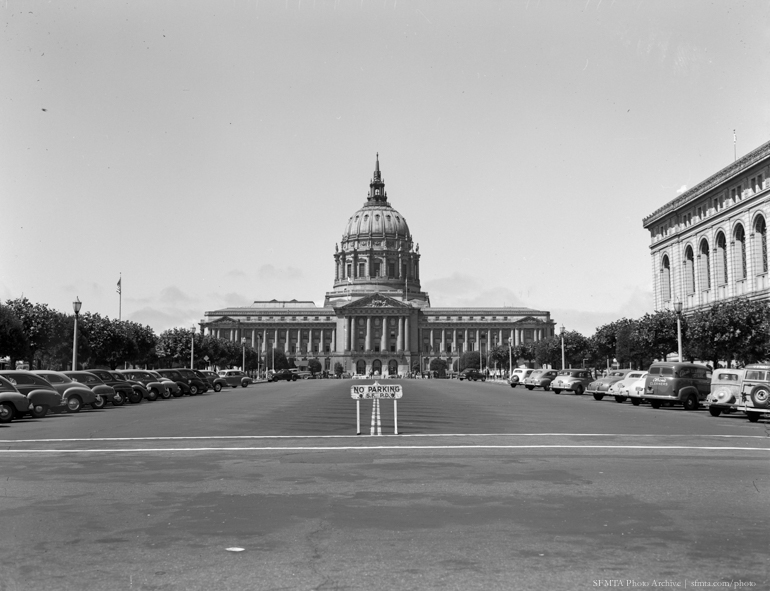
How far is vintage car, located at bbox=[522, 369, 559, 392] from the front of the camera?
204 ft

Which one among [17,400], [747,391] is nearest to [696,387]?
[747,391]

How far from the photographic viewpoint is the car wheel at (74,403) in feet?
103

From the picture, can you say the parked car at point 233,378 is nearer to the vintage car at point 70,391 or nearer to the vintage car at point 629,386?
the vintage car at point 629,386

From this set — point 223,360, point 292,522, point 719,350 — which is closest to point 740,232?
point 719,350

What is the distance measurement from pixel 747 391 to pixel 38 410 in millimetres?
22973

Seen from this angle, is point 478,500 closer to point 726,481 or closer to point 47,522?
point 726,481

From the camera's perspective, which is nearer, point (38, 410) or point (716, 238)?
point (38, 410)

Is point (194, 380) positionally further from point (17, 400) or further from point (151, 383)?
point (17, 400)

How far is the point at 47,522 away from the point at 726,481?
9218mm

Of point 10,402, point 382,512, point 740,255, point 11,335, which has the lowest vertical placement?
point 382,512

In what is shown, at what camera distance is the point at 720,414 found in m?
31.5

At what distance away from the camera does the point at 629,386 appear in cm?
3975

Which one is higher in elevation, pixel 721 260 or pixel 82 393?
pixel 721 260

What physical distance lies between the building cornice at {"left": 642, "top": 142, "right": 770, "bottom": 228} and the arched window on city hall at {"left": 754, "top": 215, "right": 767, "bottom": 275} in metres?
4.66
